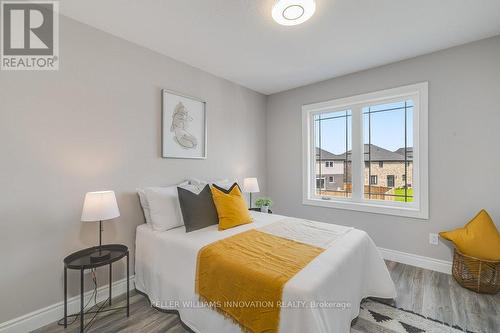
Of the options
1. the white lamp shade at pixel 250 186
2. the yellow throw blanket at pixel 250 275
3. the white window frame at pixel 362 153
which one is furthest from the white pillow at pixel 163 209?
the white window frame at pixel 362 153

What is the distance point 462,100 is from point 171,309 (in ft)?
11.7

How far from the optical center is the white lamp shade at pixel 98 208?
168 cm

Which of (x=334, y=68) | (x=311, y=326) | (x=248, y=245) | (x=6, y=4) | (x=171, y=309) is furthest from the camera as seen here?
(x=334, y=68)

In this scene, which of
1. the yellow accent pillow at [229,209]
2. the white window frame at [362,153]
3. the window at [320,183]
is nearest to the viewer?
the yellow accent pillow at [229,209]

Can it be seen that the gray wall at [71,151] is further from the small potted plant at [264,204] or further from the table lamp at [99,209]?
the small potted plant at [264,204]

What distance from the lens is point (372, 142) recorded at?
3080 mm

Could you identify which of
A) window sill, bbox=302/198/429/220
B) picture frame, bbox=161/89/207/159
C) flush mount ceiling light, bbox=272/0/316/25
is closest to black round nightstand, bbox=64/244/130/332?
picture frame, bbox=161/89/207/159

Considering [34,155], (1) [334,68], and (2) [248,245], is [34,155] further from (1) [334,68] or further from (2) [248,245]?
(1) [334,68]

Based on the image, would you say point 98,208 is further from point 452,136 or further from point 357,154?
point 452,136

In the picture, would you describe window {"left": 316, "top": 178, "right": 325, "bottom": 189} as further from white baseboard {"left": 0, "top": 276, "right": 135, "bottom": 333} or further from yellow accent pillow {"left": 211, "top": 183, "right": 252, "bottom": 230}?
white baseboard {"left": 0, "top": 276, "right": 135, "bottom": 333}

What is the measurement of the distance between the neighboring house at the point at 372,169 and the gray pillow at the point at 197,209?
6.66ft

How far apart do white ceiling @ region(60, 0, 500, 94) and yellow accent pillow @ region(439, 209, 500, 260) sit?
185cm

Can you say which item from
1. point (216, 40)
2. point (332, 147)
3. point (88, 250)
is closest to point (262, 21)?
point (216, 40)

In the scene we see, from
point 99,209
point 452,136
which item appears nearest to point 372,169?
point 452,136
